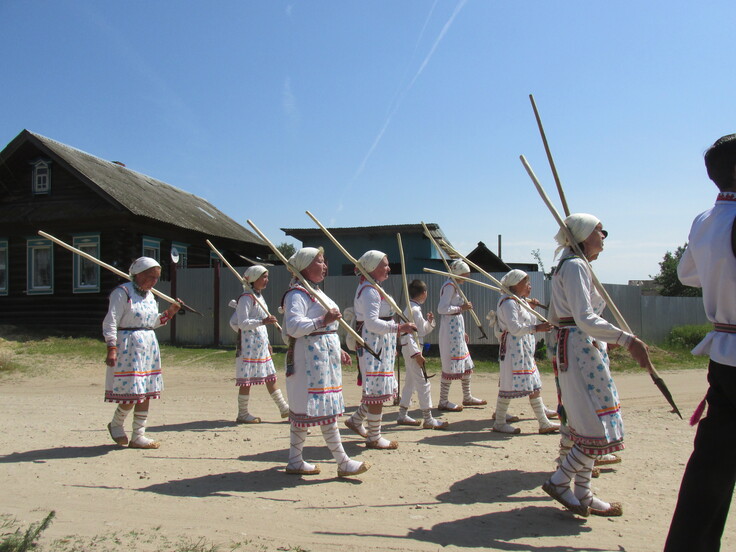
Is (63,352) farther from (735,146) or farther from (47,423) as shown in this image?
(735,146)

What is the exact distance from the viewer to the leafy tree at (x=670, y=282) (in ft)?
109

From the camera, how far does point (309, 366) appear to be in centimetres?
478

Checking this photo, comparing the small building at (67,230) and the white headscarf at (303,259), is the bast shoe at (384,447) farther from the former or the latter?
the small building at (67,230)

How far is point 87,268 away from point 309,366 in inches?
672

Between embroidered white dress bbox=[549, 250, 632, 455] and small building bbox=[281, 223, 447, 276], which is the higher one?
small building bbox=[281, 223, 447, 276]

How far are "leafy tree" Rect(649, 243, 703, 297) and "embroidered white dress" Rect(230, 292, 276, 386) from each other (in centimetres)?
3115

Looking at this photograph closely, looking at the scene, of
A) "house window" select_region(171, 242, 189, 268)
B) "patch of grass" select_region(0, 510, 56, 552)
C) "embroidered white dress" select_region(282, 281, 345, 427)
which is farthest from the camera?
"house window" select_region(171, 242, 189, 268)

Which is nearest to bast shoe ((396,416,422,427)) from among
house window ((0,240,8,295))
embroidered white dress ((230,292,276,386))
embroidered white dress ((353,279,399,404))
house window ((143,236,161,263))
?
embroidered white dress ((353,279,399,404))

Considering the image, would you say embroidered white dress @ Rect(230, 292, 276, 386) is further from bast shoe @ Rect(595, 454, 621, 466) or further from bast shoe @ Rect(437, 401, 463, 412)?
bast shoe @ Rect(595, 454, 621, 466)

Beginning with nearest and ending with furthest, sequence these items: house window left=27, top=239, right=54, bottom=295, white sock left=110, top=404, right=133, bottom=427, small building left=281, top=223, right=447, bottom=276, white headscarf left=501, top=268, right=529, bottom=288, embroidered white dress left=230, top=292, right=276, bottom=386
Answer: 1. white sock left=110, top=404, right=133, bottom=427
2. white headscarf left=501, top=268, right=529, bottom=288
3. embroidered white dress left=230, top=292, right=276, bottom=386
4. house window left=27, top=239, right=54, bottom=295
5. small building left=281, top=223, right=447, bottom=276

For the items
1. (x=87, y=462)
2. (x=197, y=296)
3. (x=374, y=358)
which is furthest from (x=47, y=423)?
(x=197, y=296)

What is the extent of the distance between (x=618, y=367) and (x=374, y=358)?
8.91 m

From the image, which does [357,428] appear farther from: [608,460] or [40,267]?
[40,267]

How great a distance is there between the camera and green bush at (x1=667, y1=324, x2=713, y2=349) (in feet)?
54.7
